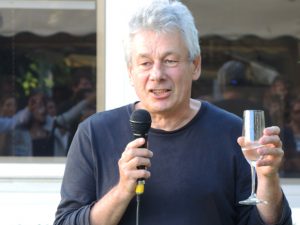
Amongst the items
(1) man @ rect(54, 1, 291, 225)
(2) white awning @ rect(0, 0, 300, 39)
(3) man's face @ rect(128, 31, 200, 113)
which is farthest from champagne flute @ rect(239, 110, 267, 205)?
(2) white awning @ rect(0, 0, 300, 39)

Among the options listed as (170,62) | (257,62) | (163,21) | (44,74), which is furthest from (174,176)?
(257,62)

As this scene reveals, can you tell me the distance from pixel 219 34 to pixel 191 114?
2205 millimetres

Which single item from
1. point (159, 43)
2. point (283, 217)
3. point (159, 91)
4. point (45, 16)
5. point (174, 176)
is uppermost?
point (45, 16)

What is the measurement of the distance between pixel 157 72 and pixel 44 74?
2.48 m

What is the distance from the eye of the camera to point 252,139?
6.78 feet

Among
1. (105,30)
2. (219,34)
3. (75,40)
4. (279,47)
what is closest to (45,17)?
(75,40)

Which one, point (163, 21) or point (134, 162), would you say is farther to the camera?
point (163, 21)

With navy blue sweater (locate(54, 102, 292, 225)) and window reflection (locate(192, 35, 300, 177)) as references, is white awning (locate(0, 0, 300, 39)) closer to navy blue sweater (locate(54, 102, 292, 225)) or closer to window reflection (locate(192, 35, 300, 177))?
window reflection (locate(192, 35, 300, 177))

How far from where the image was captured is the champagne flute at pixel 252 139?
6.75 ft

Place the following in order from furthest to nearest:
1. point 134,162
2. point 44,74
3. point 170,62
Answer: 1. point 44,74
2. point 170,62
3. point 134,162

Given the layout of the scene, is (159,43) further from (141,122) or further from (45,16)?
(45,16)

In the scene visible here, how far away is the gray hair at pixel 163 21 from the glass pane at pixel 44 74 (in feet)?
6.12

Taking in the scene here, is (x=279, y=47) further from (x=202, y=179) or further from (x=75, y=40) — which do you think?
(x=202, y=179)

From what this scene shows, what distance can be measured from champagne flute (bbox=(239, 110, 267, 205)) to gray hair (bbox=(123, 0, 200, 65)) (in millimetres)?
278
